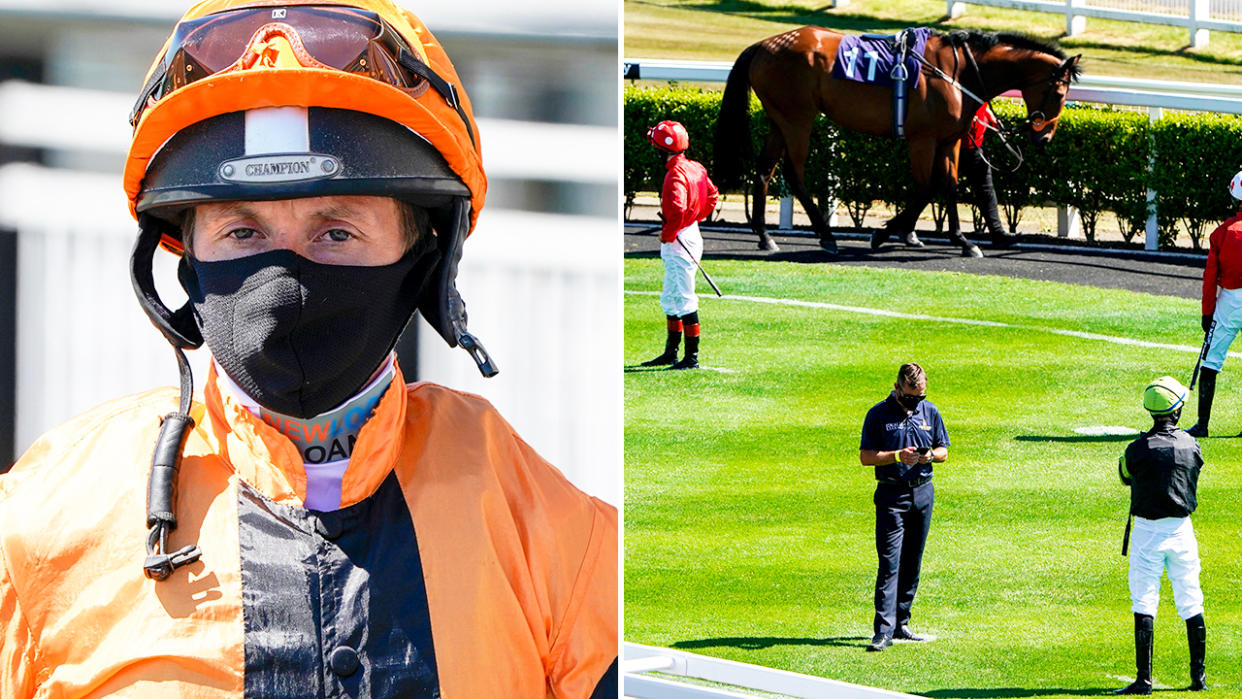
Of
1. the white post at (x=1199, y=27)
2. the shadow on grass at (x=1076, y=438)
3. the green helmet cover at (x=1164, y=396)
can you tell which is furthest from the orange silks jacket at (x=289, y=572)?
the white post at (x=1199, y=27)

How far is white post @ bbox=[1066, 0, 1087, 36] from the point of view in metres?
5.93

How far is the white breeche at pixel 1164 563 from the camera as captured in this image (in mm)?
5352

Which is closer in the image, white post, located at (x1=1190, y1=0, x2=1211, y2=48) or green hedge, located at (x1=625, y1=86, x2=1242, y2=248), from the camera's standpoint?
white post, located at (x1=1190, y1=0, x2=1211, y2=48)

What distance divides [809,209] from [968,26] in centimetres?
90

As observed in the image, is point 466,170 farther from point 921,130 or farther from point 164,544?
point 921,130

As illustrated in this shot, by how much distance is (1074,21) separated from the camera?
19.5 ft

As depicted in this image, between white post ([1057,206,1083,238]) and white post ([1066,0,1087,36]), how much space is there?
24.9 inches

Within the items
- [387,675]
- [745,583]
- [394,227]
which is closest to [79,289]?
[394,227]

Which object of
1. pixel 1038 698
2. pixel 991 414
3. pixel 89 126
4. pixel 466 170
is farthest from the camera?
pixel 991 414

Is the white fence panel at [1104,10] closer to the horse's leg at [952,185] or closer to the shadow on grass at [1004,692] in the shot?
the horse's leg at [952,185]

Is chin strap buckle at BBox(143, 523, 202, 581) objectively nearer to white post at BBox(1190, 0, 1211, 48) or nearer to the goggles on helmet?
the goggles on helmet

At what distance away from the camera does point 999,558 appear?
19.0 feet

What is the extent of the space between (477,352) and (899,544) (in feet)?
13.9

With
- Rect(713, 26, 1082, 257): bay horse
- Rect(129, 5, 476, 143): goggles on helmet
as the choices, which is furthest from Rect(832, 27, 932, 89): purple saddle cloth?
Rect(129, 5, 476, 143): goggles on helmet
